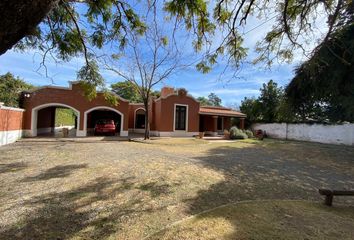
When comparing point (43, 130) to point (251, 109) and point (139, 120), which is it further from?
point (251, 109)

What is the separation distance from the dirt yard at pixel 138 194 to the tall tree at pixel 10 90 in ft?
30.5

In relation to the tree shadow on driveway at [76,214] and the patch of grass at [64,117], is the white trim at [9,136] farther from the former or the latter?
the patch of grass at [64,117]

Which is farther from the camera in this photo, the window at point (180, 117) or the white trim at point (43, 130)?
the window at point (180, 117)

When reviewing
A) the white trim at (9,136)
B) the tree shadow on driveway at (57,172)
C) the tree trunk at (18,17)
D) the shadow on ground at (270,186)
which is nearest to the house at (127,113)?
the white trim at (9,136)

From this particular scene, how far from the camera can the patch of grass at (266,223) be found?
429 cm

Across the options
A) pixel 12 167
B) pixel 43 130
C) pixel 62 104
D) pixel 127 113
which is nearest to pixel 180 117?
pixel 127 113

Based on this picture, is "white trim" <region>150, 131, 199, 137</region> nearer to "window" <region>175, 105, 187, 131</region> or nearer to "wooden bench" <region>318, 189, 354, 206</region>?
"window" <region>175, 105, 187, 131</region>

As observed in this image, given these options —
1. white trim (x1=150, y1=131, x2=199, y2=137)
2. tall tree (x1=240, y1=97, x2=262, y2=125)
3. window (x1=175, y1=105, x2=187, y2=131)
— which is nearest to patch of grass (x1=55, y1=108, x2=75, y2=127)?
white trim (x1=150, y1=131, x2=199, y2=137)

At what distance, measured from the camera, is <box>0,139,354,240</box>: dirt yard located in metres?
4.53

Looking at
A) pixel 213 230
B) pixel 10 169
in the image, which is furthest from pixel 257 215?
pixel 10 169

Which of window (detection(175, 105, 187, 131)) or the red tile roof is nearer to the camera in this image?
window (detection(175, 105, 187, 131))

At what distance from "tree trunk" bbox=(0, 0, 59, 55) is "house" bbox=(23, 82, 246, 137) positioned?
14.4 m

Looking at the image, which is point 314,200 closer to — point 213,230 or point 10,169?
point 213,230

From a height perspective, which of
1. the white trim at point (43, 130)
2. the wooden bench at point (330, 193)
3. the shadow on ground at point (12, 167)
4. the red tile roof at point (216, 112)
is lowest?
the wooden bench at point (330, 193)
